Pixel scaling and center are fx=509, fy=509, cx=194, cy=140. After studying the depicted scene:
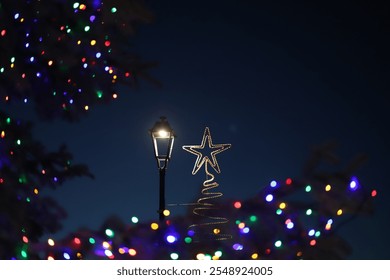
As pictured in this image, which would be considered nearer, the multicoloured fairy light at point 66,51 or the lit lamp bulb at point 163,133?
the multicoloured fairy light at point 66,51

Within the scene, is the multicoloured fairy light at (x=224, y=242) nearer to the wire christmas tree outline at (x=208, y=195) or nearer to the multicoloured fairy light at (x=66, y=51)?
the wire christmas tree outline at (x=208, y=195)

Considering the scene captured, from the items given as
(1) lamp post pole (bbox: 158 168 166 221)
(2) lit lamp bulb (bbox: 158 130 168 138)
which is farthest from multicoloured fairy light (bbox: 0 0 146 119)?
(1) lamp post pole (bbox: 158 168 166 221)

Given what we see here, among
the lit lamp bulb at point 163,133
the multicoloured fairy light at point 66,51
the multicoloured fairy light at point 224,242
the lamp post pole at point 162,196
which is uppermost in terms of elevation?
the multicoloured fairy light at point 66,51

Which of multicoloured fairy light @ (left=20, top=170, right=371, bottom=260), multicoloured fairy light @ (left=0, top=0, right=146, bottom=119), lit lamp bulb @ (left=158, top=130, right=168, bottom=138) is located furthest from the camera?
lit lamp bulb @ (left=158, top=130, right=168, bottom=138)

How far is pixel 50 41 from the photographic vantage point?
4602 millimetres

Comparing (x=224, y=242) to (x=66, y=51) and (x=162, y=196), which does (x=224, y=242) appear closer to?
(x=162, y=196)

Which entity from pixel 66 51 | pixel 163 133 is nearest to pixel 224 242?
pixel 163 133

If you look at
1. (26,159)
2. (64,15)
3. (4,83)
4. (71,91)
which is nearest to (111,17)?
(64,15)

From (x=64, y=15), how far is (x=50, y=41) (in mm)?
297

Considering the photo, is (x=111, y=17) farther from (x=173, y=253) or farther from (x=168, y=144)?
(x=173, y=253)

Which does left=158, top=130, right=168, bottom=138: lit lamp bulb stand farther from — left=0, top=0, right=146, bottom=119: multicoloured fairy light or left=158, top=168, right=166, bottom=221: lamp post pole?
left=0, top=0, right=146, bottom=119: multicoloured fairy light

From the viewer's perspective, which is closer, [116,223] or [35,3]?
[116,223]

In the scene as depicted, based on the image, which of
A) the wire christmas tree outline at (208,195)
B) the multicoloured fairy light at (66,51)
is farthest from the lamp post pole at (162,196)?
the multicoloured fairy light at (66,51)

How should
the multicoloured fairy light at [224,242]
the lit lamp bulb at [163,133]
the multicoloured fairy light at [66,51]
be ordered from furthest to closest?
the lit lamp bulb at [163,133] < the multicoloured fairy light at [66,51] < the multicoloured fairy light at [224,242]
